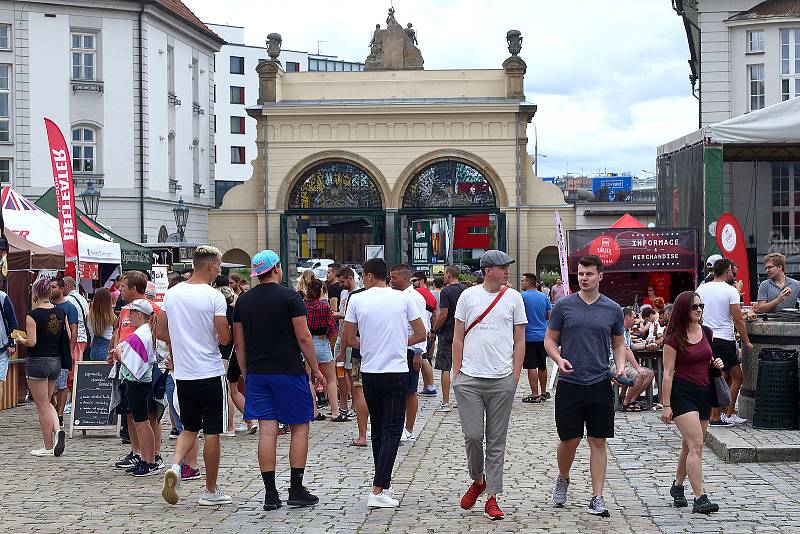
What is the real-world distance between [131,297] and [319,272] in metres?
34.5

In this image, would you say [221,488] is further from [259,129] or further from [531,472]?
[259,129]

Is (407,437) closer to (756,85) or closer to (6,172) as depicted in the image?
(756,85)

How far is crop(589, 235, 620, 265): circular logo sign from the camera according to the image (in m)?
24.9

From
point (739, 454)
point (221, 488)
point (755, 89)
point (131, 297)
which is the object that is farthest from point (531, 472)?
point (755, 89)

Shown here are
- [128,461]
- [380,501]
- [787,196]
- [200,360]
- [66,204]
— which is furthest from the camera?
[787,196]

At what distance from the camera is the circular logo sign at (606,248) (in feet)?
81.6

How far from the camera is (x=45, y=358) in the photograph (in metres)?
12.3

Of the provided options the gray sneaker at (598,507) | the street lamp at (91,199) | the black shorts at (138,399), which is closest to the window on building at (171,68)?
the street lamp at (91,199)

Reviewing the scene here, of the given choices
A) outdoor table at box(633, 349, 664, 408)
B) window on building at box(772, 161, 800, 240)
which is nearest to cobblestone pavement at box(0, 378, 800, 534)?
outdoor table at box(633, 349, 664, 408)

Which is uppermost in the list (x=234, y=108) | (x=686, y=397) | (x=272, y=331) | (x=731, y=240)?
(x=234, y=108)

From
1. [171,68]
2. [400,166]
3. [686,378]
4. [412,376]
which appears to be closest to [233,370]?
[412,376]

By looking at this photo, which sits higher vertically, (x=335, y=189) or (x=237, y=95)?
(x=237, y=95)

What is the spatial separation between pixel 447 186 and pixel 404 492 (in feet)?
123

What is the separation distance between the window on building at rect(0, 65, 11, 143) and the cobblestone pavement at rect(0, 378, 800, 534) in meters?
31.6
